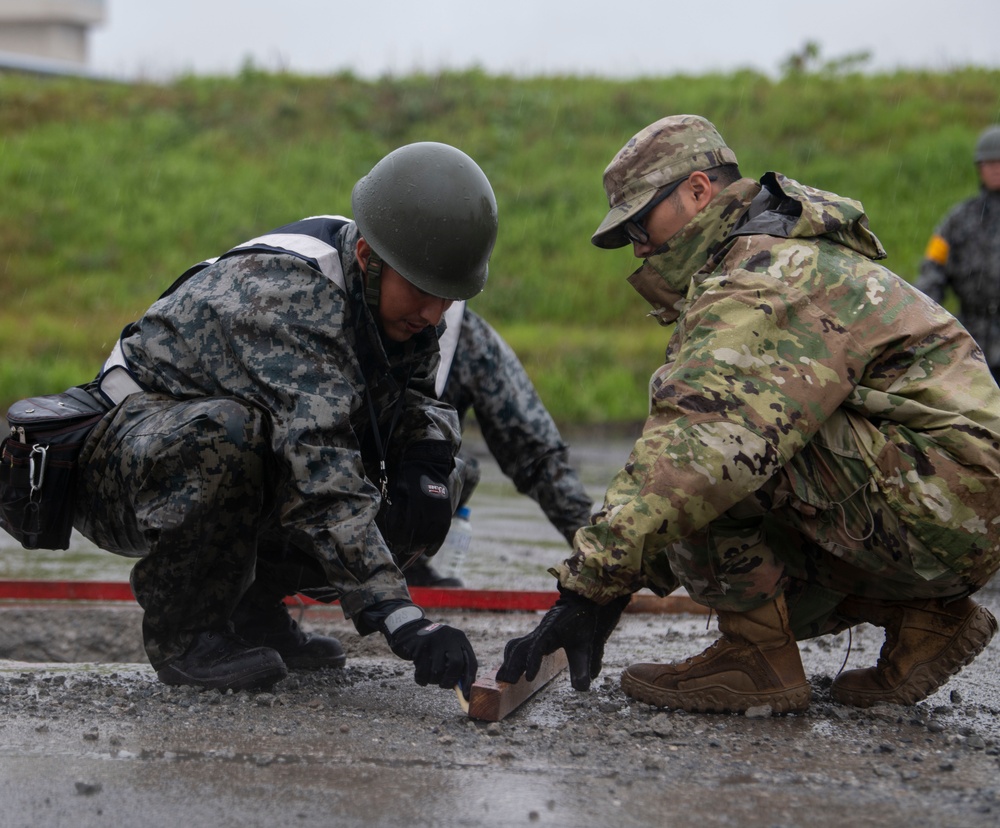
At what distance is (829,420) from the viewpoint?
290cm

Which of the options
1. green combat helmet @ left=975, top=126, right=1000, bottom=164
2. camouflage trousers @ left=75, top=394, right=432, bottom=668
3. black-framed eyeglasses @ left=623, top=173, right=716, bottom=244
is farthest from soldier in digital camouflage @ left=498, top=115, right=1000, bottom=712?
green combat helmet @ left=975, top=126, right=1000, bottom=164

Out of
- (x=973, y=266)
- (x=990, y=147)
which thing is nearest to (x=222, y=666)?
(x=973, y=266)

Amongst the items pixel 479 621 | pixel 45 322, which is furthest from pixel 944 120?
pixel 479 621

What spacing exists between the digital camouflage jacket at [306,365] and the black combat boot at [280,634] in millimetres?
473

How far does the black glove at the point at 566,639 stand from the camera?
2.89 metres

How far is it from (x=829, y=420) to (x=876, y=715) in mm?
749

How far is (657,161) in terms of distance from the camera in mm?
3178

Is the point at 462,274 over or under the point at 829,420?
over

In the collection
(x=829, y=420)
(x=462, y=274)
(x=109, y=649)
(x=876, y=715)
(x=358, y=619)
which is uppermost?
(x=462, y=274)

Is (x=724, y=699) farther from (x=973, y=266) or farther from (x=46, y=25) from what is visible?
(x=46, y=25)

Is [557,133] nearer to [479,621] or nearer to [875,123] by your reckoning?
[875,123]

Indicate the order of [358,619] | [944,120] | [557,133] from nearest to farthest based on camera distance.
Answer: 1. [358,619]
2. [944,120]
3. [557,133]

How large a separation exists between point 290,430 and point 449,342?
1.54 metres

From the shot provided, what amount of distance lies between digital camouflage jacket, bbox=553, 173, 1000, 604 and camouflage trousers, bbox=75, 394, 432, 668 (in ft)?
2.06
